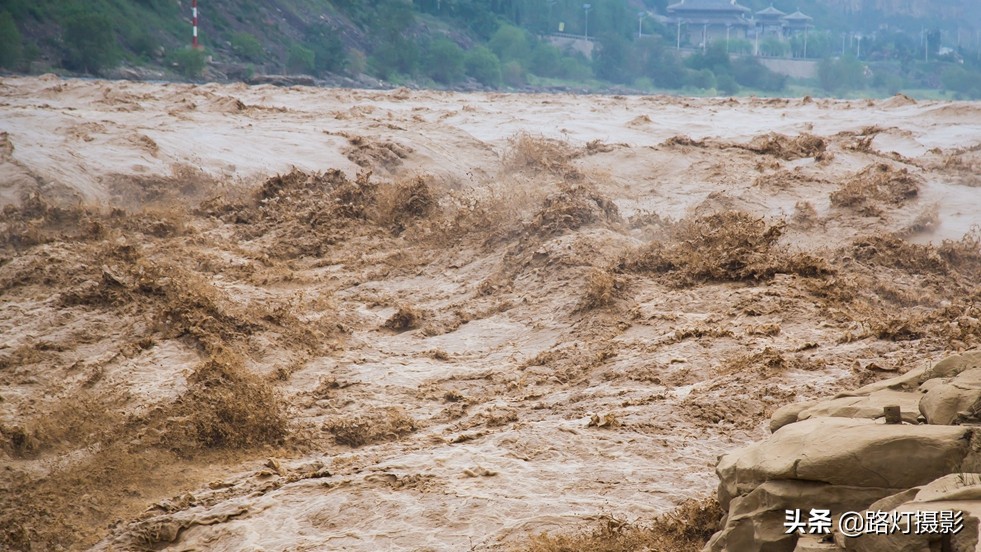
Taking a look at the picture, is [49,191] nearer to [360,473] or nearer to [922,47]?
[360,473]

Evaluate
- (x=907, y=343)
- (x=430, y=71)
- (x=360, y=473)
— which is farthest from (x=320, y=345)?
(x=430, y=71)

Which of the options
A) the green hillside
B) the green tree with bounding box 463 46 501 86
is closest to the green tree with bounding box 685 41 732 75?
the green hillside

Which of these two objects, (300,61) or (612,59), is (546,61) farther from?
(300,61)

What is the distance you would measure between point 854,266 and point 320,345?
439 cm

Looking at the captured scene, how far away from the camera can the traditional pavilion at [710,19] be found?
176 ft

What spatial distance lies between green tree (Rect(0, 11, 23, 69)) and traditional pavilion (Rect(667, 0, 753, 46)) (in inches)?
1449

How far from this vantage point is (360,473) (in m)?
4.68

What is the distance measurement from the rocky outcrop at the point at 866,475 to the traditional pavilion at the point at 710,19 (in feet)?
169

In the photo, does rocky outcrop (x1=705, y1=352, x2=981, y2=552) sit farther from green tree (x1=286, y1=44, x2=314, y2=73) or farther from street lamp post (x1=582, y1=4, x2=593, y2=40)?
street lamp post (x1=582, y1=4, x2=593, y2=40)

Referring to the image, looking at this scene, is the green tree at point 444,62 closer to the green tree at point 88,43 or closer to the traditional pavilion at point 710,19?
the green tree at point 88,43

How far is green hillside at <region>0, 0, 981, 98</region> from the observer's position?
2712cm

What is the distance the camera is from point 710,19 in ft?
180

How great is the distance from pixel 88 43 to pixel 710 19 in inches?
1463

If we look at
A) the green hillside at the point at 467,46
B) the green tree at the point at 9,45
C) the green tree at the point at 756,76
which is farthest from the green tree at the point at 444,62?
the green tree at the point at 9,45
